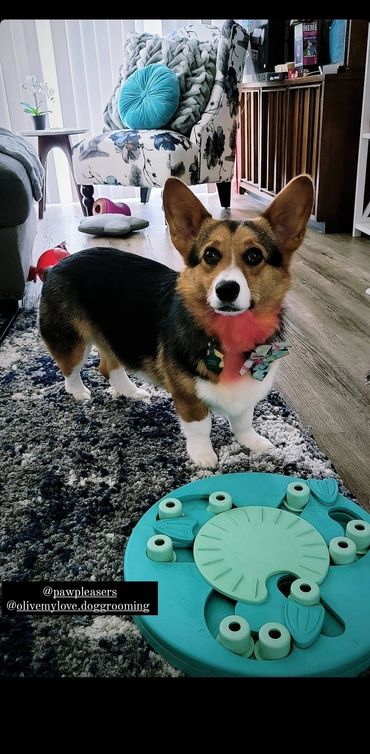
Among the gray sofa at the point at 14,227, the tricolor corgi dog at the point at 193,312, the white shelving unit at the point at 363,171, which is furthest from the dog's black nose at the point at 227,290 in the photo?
the white shelving unit at the point at 363,171

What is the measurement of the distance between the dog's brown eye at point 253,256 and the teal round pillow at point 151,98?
416mm

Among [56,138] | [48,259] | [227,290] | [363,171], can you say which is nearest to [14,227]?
[48,259]

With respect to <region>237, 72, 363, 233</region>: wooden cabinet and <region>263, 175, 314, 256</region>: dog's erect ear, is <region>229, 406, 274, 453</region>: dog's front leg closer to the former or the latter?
<region>263, 175, 314, 256</region>: dog's erect ear

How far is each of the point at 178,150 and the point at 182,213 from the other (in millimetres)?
597

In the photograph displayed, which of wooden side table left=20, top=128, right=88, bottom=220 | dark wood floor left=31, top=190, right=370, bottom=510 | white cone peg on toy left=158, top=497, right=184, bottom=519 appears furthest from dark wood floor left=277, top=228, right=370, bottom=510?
wooden side table left=20, top=128, right=88, bottom=220

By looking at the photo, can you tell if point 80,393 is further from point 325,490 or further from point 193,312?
point 325,490

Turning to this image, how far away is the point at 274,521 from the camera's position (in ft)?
2.23

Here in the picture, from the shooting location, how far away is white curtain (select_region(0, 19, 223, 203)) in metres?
0.45

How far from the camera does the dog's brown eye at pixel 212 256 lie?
2.63 feet

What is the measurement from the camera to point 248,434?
3.46 feet

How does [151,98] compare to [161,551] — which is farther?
[151,98]

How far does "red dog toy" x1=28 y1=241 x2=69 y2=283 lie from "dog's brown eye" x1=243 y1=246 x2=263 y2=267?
83 cm

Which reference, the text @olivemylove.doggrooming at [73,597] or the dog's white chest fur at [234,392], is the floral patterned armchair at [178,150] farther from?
the text @olivemylove.doggrooming at [73,597]

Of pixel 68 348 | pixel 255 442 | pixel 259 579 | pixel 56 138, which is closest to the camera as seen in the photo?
pixel 259 579
